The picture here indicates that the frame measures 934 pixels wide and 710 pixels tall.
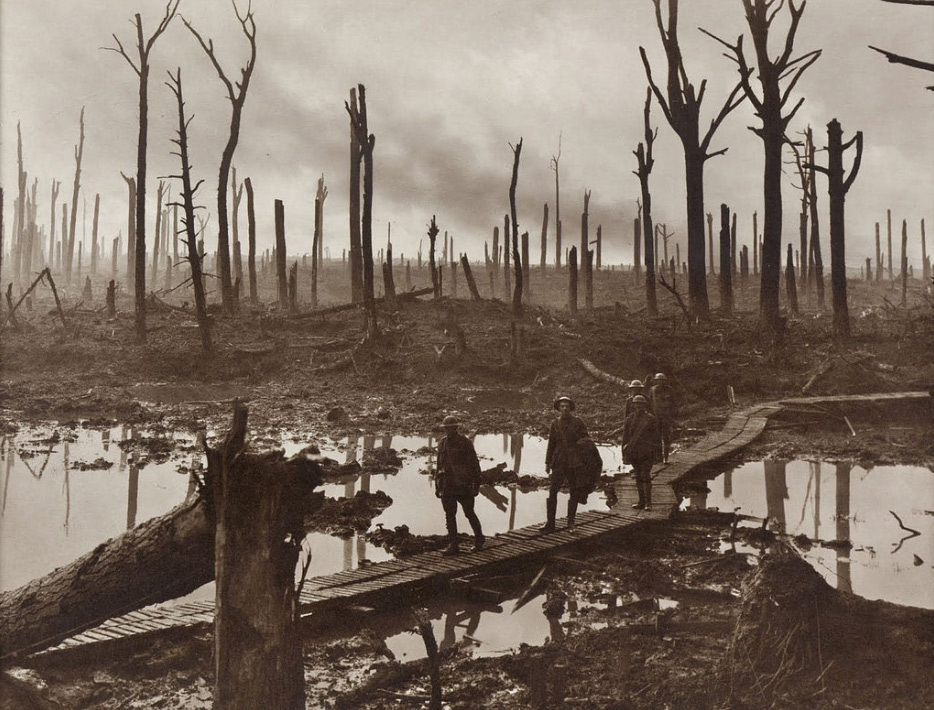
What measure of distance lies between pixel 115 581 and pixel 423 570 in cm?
351

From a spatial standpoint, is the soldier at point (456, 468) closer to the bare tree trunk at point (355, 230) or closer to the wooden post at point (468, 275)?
the wooden post at point (468, 275)

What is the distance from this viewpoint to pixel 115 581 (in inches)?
191

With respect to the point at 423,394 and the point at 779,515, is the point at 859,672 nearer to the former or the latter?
the point at 779,515

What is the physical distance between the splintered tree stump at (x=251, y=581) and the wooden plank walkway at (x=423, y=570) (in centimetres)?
244

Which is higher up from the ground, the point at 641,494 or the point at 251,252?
the point at 251,252

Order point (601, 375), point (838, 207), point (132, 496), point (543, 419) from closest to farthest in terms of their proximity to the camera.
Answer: point (132, 496) < point (543, 419) < point (601, 375) < point (838, 207)

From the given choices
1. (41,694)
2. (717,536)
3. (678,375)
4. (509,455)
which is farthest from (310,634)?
(678,375)

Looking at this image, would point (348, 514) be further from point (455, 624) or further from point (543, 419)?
point (543, 419)

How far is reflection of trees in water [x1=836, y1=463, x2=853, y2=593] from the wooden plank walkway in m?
1.99

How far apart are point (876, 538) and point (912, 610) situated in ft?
15.4

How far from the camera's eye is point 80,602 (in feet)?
16.3

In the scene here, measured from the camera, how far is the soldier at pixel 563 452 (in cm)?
920

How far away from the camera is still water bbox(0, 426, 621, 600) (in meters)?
8.87

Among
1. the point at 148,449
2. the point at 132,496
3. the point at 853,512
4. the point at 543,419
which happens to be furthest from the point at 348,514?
the point at 543,419
